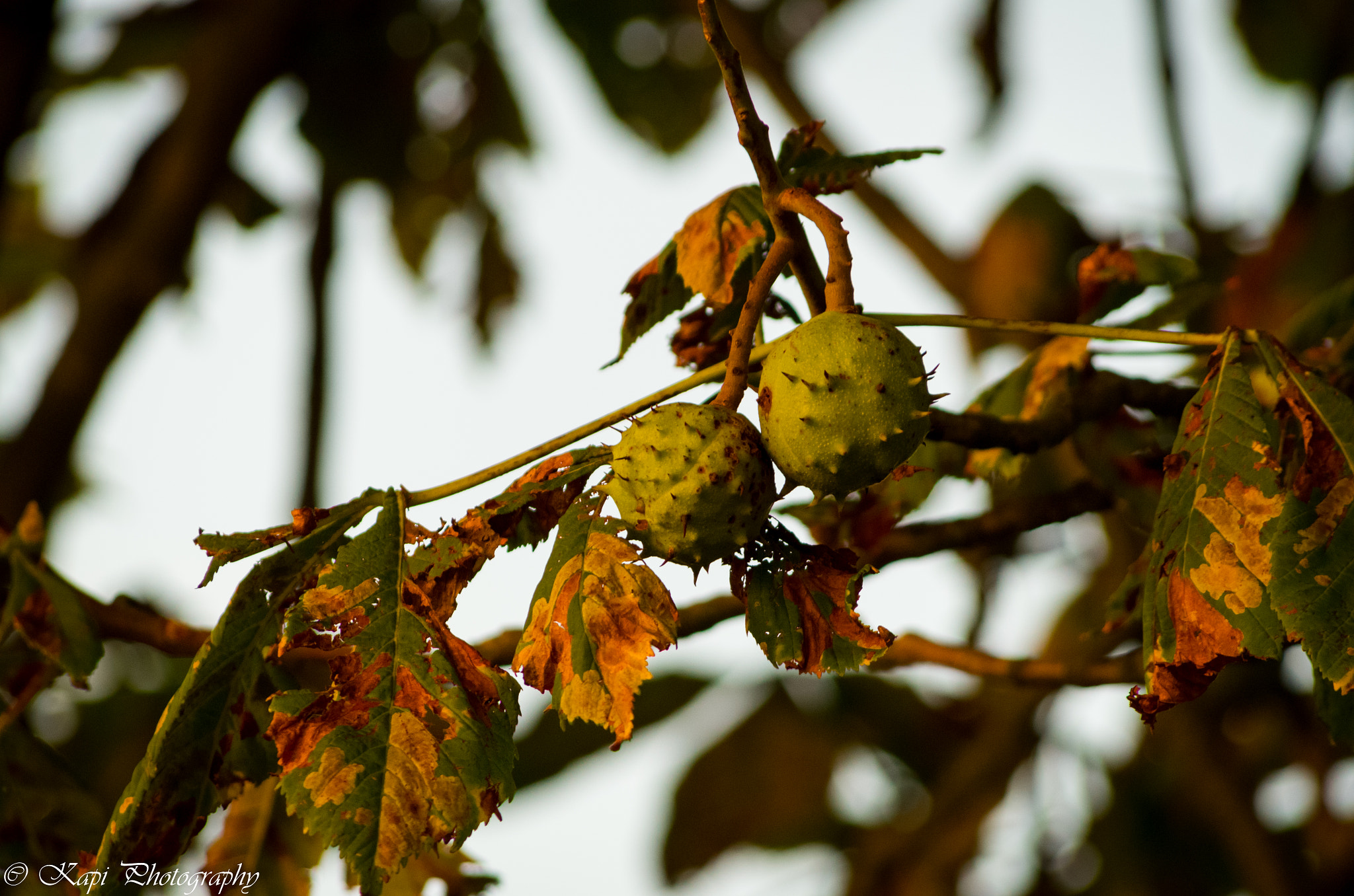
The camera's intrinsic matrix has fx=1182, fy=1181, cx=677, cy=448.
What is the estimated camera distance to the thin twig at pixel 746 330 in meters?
0.93

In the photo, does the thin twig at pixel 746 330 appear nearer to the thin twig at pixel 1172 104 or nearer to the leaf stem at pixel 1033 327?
the leaf stem at pixel 1033 327

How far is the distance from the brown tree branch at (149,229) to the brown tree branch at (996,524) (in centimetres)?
182

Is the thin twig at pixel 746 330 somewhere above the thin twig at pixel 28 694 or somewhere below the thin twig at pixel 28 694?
above

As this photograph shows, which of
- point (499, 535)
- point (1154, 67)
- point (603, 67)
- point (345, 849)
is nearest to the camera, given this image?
point (345, 849)

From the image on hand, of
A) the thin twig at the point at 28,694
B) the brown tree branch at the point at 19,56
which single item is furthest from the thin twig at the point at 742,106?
the brown tree branch at the point at 19,56

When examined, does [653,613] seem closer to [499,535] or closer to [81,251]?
[499,535]

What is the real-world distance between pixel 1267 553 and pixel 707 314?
25.1 inches

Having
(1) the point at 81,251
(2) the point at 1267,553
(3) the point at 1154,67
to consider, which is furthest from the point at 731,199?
(1) the point at 81,251

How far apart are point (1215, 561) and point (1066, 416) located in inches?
17.1

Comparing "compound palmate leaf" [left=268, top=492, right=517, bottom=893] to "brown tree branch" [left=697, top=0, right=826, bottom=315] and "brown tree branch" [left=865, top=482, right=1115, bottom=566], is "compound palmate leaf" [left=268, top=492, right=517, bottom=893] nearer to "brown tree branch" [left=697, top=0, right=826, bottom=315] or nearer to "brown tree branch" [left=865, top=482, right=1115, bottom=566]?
"brown tree branch" [left=697, top=0, right=826, bottom=315]

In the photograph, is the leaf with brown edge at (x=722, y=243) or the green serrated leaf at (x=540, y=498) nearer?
the green serrated leaf at (x=540, y=498)

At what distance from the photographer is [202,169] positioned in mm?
→ 2809

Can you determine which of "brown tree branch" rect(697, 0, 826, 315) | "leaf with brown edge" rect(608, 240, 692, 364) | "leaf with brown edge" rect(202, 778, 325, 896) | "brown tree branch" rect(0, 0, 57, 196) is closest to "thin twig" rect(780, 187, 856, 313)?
"brown tree branch" rect(697, 0, 826, 315)

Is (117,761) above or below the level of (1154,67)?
below
